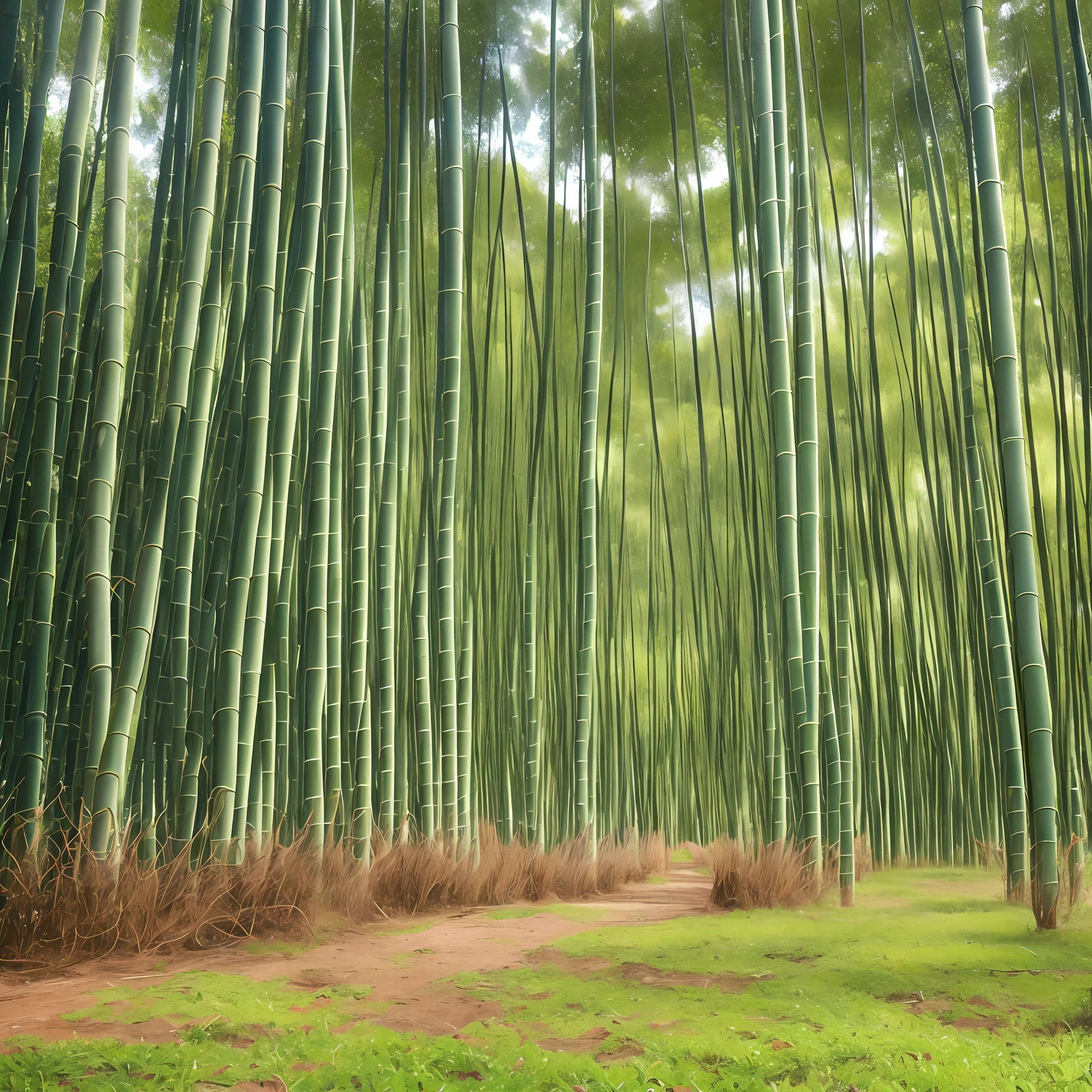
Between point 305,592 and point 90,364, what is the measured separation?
2.37ft

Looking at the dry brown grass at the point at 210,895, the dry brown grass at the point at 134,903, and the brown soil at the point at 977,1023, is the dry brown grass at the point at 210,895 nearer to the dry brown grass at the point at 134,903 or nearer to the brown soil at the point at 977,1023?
the dry brown grass at the point at 134,903

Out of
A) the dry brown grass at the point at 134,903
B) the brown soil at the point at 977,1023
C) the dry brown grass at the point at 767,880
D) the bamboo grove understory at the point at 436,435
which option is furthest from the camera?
the dry brown grass at the point at 767,880

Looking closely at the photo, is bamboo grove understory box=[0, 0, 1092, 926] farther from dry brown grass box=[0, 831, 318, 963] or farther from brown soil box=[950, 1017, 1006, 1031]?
brown soil box=[950, 1017, 1006, 1031]

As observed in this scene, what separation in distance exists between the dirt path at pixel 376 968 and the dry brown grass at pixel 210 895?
5cm

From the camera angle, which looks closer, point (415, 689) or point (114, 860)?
point (114, 860)

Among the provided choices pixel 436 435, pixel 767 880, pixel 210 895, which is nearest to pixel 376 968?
pixel 210 895

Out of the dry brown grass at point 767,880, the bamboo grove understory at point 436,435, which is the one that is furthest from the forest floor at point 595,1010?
the bamboo grove understory at point 436,435

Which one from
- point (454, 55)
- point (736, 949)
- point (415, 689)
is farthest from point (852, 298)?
point (736, 949)

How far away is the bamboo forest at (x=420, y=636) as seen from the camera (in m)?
1.17

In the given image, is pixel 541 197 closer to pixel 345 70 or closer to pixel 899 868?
pixel 345 70

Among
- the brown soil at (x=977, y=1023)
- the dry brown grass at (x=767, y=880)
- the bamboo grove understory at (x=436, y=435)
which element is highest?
the bamboo grove understory at (x=436, y=435)

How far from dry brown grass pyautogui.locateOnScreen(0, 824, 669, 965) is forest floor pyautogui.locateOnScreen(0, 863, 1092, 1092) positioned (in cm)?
6

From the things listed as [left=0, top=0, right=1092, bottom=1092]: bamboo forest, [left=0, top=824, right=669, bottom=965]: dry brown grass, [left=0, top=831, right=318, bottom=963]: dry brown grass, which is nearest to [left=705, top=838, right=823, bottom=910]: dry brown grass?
[left=0, top=0, right=1092, bottom=1092]: bamboo forest

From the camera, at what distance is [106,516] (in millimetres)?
1588
